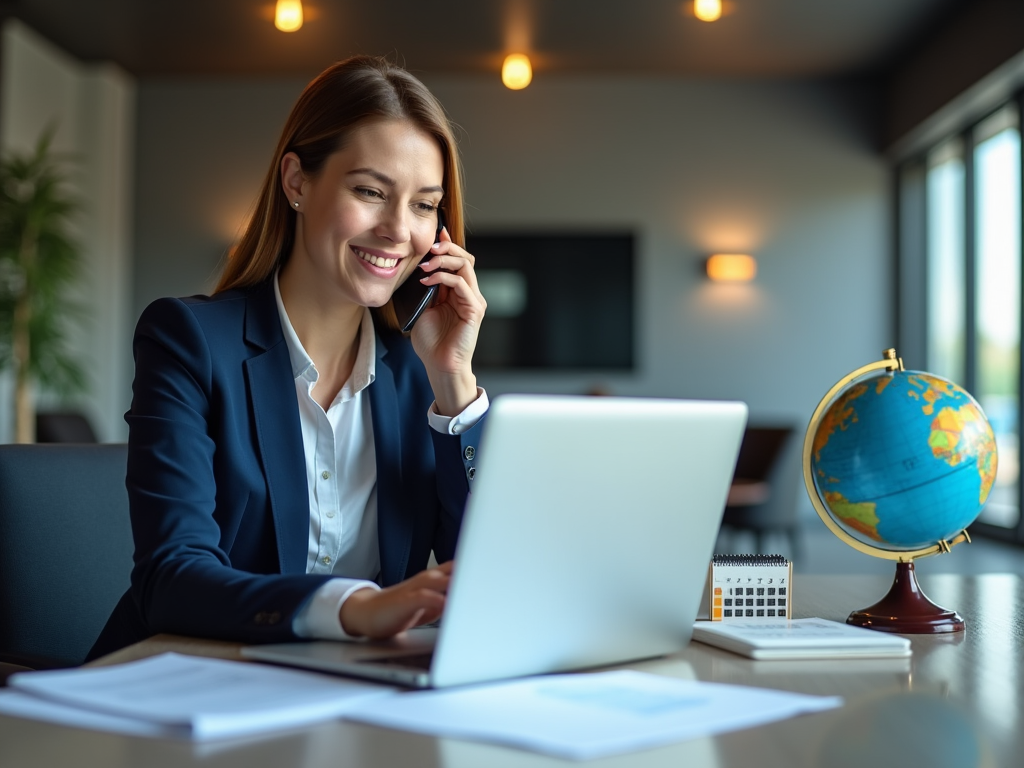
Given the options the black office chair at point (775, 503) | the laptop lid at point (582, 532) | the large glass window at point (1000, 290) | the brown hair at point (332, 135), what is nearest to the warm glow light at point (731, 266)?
the black office chair at point (775, 503)

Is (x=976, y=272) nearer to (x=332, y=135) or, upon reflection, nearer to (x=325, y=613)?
(x=332, y=135)

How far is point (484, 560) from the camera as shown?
844 millimetres

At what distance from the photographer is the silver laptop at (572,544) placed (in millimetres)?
838

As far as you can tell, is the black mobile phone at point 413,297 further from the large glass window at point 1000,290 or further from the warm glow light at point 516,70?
the warm glow light at point 516,70

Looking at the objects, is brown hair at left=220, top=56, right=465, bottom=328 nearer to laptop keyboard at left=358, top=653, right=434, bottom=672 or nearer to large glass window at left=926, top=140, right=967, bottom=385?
laptop keyboard at left=358, top=653, right=434, bottom=672

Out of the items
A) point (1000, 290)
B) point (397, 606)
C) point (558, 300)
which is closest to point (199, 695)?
point (397, 606)

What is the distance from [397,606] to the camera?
993 mm

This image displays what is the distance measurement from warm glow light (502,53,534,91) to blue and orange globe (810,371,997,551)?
216 inches

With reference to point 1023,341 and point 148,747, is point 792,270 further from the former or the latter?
point 148,747

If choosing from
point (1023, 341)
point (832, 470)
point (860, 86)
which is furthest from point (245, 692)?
point (860, 86)

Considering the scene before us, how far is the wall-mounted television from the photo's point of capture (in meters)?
7.26

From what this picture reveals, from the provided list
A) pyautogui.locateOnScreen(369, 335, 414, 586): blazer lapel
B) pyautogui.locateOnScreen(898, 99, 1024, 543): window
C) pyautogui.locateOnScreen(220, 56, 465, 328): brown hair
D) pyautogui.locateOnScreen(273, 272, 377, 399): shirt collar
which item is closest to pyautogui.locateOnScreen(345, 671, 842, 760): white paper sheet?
pyautogui.locateOnScreen(369, 335, 414, 586): blazer lapel

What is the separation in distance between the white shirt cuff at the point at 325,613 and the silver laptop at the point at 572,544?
0.01m

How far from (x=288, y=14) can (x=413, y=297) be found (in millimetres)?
4606
